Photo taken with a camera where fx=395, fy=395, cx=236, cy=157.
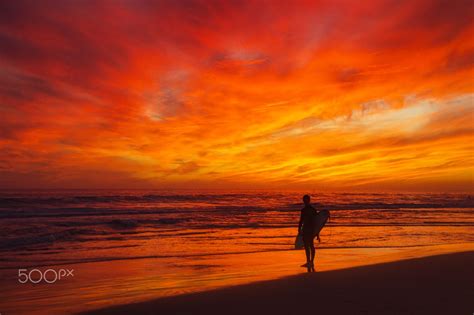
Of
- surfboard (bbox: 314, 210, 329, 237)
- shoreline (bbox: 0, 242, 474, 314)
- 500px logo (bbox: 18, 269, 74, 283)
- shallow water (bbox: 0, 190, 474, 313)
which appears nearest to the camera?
shoreline (bbox: 0, 242, 474, 314)

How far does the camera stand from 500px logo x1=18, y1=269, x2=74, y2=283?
1220 cm

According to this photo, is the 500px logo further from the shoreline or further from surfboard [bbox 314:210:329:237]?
surfboard [bbox 314:210:329:237]

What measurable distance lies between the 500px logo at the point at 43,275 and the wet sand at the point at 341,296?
499 centimetres

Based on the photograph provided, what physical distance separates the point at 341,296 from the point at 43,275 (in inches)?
381

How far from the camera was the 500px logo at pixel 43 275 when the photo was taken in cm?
1220

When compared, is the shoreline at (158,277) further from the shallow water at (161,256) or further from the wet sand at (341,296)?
the wet sand at (341,296)

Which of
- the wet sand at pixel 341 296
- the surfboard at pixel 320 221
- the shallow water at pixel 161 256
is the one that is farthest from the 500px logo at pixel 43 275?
the surfboard at pixel 320 221

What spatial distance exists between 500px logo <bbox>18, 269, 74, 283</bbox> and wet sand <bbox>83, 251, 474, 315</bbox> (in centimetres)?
499

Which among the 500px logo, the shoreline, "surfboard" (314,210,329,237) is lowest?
the shoreline

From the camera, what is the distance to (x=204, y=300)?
29.5ft

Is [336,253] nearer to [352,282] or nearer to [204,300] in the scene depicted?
[352,282]

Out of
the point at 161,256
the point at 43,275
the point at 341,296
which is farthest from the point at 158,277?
the point at 341,296

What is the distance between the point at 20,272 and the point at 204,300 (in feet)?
26.4

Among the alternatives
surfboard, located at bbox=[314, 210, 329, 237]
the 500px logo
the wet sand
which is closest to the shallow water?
the 500px logo
